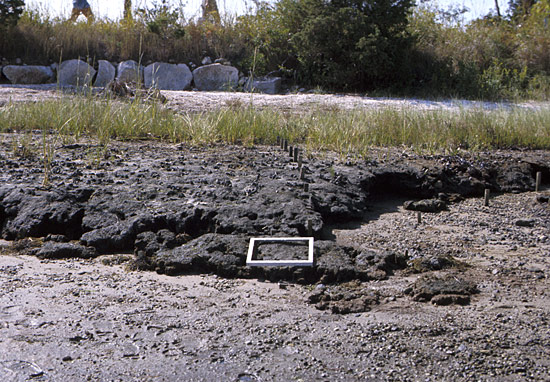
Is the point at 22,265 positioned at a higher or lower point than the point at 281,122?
lower

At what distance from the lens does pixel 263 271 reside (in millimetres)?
3783

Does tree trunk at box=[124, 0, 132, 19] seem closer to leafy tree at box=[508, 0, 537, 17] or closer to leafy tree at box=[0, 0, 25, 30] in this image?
leafy tree at box=[0, 0, 25, 30]

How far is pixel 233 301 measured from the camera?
3.45 metres

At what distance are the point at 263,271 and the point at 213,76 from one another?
1048 centimetres

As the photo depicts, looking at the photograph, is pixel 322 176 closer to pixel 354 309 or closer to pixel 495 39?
pixel 354 309

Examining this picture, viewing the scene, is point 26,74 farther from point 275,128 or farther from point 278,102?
point 275,128

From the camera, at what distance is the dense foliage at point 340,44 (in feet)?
41.0

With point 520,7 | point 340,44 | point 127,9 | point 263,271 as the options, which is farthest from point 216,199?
point 520,7

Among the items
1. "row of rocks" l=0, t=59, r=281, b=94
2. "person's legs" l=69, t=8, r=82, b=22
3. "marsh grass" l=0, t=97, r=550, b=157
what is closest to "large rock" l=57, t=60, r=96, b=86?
"row of rocks" l=0, t=59, r=281, b=94

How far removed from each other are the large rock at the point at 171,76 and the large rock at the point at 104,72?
2.25 ft

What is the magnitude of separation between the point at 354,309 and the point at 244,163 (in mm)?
2722

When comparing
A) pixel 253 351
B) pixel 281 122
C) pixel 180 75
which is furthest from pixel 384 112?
pixel 180 75

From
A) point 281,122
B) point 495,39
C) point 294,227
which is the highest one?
point 495,39

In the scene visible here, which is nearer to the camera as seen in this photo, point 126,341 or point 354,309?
point 126,341
